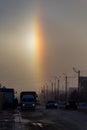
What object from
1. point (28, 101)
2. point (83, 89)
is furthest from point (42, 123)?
point (83, 89)

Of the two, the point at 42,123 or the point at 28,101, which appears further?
the point at 28,101

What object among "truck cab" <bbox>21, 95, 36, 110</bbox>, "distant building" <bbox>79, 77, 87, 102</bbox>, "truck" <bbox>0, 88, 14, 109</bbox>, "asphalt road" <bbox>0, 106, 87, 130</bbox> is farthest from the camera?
"distant building" <bbox>79, 77, 87, 102</bbox>

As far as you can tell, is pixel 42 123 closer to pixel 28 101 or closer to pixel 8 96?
pixel 28 101

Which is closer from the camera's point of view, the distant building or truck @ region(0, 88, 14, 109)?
truck @ region(0, 88, 14, 109)

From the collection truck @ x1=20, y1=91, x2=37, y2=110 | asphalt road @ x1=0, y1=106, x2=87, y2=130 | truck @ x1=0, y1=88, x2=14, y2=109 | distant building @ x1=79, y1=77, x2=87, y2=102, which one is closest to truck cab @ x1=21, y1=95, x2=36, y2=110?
truck @ x1=20, y1=91, x2=37, y2=110

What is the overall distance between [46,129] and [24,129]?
1482 millimetres

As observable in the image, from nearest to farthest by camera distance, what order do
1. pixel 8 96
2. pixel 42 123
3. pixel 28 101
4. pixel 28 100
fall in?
pixel 42 123 < pixel 28 101 < pixel 28 100 < pixel 8 96

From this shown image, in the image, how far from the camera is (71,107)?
92.6 metres

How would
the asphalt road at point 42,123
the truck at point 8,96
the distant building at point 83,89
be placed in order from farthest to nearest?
the distant building at point 83,89
the truck at point 8,96
the asphalt road at point 42,123

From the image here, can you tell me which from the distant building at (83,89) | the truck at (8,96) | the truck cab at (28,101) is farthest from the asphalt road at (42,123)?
the distant building at (83,89)

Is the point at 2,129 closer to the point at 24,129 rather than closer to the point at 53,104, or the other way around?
the point at 24,129

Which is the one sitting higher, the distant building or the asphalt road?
the distant building

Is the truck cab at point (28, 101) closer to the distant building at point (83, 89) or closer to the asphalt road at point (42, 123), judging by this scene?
the asphalt road at point (42, 123)

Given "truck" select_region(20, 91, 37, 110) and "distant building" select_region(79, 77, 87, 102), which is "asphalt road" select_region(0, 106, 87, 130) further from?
"distant building" select_region(79, 77, 87, 102)
